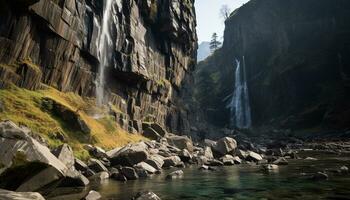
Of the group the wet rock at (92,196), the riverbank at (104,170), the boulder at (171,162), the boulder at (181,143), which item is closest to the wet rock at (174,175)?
the riverbank at (104,170)

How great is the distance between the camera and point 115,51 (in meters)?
62.3

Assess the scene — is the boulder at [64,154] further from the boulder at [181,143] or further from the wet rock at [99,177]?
the boulder at [181,143]

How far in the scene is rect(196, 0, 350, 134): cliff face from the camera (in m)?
105

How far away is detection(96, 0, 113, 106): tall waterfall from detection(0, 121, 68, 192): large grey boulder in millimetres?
41159

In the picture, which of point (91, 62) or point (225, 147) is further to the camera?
point (91, 62)

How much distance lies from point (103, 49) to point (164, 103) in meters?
26.5

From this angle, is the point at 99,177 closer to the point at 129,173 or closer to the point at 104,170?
the point at 129,173

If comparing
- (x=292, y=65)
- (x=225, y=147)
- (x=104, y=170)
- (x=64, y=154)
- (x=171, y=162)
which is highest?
(x=292, y=65)

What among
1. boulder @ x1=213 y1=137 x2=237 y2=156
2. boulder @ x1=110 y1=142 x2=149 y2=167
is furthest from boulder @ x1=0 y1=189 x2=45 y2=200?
boulder @ x1=213 y1=137 x2=237 y2=156

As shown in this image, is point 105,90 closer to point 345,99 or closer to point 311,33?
point 345,99

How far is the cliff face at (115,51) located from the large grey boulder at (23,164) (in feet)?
86.6

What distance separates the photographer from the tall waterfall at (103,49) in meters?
57.6

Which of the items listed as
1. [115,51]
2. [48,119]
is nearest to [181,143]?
[115,51]

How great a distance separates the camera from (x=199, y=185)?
23.2m
